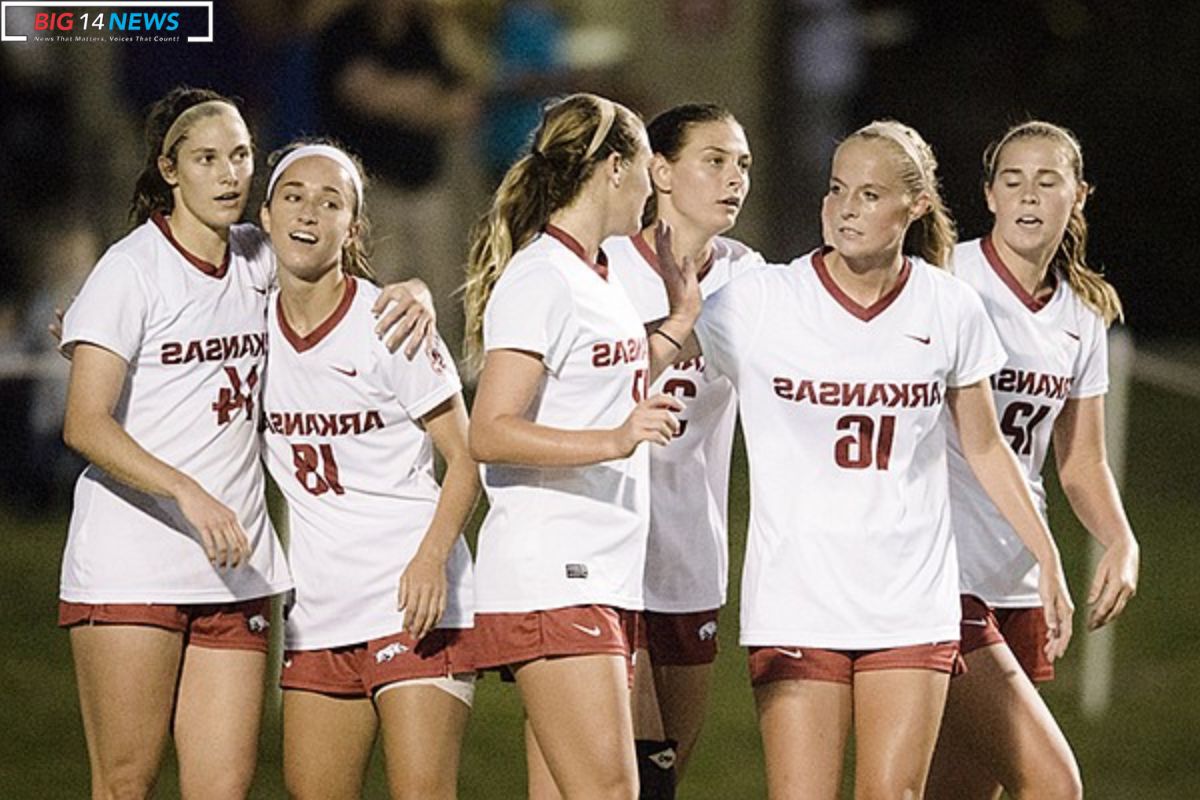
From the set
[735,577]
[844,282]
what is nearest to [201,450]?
[844,282]

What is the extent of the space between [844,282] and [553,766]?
121 centimetres

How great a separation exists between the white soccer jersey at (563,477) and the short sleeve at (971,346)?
70cm

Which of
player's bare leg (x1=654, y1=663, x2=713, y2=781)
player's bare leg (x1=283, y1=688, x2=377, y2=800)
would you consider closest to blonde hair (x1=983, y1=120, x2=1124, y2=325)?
player's bare leg (x1=654, y1=663, x2=713, y2=781)

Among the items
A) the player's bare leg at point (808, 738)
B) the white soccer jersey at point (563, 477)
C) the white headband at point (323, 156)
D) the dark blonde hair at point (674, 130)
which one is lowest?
the player's bare leg at point (808, 738)

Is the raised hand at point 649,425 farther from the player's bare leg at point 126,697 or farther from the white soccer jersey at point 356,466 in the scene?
the player's bare leg at point 126,697

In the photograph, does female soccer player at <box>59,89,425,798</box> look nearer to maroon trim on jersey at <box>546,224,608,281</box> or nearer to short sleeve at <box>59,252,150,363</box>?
short sleeve at <box>59,252,150,363</box>

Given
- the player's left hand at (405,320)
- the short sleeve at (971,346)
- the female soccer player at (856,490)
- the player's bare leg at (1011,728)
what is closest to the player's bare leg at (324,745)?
the player's left hand at (405,320)

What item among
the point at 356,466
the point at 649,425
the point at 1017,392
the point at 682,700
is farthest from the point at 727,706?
the point at 649,425

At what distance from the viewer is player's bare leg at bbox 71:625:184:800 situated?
5930 millimetres

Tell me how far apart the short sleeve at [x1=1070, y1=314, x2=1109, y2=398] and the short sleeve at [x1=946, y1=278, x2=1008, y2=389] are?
0.60 meters

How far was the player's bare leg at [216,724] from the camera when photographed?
5.94 m

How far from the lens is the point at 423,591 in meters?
5.70

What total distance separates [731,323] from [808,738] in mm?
900

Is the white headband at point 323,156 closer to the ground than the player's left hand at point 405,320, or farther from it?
farther from it
